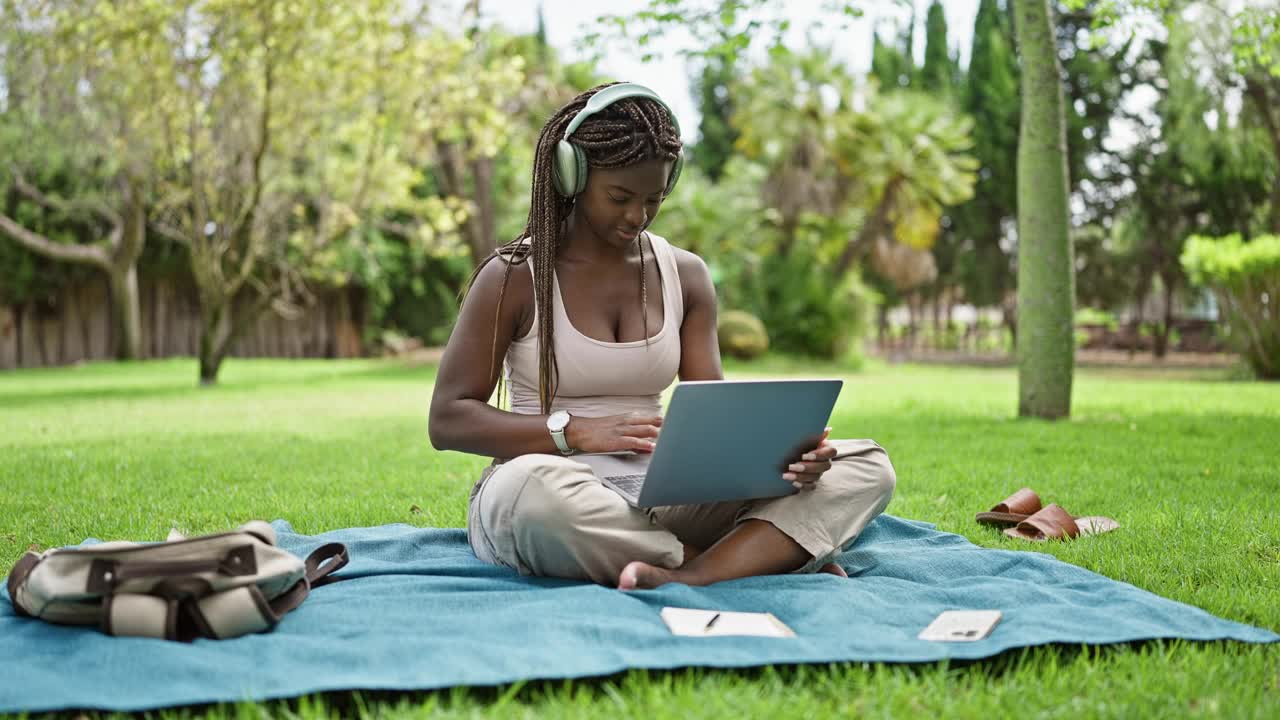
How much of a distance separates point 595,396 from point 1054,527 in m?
1.78

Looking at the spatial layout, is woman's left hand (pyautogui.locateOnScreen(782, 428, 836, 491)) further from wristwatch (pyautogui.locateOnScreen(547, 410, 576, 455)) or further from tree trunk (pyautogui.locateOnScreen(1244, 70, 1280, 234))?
tree trunk (pyautogui.locateOnScreen(1244, 70, 1280, 234))

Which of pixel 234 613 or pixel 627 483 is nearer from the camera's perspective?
pixel 234 613

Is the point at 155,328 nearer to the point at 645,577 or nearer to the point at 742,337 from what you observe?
the point at 742,337

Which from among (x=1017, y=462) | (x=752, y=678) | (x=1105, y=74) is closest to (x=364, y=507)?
(x=752, y=678)

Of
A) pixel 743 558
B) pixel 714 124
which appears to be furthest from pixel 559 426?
pixel 714 124

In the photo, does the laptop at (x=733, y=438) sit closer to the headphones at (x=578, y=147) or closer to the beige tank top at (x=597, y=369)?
the beige tank top at (x=597, y=369)

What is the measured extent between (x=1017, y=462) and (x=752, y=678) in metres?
4.14

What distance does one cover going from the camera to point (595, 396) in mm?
3170

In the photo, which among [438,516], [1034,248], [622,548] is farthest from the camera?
[1034,248]

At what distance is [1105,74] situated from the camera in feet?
91.0

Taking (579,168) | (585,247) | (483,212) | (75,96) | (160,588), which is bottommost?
(160,588)

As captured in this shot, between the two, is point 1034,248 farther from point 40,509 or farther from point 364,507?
point 40,509

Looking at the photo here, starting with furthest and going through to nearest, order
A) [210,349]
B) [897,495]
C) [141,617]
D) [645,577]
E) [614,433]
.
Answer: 1. [210,349]
2. [897,495]
3. [614,433]
4. [645,577]
5. [141,617]

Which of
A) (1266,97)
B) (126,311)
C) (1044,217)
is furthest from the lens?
(126,311)
